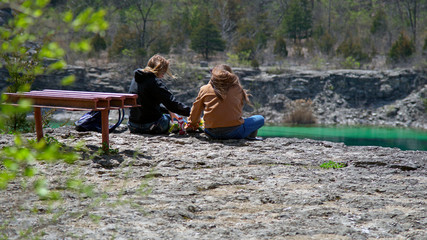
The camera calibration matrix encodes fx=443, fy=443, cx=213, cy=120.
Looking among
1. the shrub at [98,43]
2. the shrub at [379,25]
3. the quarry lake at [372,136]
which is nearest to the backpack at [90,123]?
the quarry lake at [372,136]

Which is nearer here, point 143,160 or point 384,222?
point 384,222

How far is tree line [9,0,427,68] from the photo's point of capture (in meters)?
22.3

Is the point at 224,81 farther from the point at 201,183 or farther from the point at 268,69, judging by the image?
the point at 268,69

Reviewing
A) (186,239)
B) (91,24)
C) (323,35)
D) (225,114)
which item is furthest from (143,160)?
(323,35)

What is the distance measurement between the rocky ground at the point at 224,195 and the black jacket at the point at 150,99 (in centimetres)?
34

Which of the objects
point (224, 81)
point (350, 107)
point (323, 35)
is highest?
point (323, 35)

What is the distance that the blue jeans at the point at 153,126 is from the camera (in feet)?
15.5

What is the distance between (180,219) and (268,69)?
1914 centimetres

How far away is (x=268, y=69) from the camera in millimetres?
21156

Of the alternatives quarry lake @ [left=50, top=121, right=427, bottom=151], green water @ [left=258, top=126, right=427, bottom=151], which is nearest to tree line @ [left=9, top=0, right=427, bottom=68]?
quarry lake @ [left=50, top=121, right=427, bottom=151]

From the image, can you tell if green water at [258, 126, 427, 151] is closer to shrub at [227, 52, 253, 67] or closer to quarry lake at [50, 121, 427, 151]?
quarry lake at [50, 121, 427, 151]

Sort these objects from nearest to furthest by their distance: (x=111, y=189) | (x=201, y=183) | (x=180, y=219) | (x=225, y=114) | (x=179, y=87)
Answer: (x=180, y=219), (x=111, y=189), (x=201, y=183), (x=225, y=114), (x=179, y=87)

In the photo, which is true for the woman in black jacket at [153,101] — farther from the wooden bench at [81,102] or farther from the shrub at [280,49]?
the shrub at [280,49]

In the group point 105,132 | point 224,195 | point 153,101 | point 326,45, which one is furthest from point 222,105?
point 326,45
